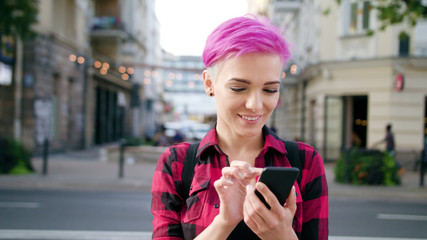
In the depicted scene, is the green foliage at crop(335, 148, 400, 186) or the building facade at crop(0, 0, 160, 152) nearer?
the green foliage at crop(335, 148, 400, 186)

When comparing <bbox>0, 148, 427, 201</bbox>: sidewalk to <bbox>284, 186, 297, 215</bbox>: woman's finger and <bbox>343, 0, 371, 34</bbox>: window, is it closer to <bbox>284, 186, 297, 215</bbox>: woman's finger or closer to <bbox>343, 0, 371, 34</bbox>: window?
<bbox>343, 0, 371, 34</bbox>: window

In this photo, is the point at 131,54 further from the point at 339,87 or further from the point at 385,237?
the point at 385,237

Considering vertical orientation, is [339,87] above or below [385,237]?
above

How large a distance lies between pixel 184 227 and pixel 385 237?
502 centimetres

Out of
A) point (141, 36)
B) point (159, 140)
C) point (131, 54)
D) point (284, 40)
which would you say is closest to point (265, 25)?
point (284, 40)

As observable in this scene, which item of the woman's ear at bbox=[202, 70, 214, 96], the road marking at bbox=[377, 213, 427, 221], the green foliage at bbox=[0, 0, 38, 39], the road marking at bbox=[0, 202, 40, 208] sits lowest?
the road marking at bbox=[377, 213, 427, 221]

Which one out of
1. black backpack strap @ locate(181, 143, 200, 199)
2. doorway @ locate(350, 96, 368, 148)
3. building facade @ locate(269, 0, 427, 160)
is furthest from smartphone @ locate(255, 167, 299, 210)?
doorway @ locate(350, 96, 368, 148)

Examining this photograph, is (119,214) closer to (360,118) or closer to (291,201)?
(291,201)

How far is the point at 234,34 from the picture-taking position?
50.6 inches

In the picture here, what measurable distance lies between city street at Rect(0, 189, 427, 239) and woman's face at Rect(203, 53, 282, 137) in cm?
435

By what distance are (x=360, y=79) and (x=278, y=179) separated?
14.2 m

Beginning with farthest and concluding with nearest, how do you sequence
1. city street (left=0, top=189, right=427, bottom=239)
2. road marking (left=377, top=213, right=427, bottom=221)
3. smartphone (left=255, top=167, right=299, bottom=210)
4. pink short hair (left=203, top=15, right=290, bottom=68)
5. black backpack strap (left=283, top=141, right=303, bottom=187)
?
1. road marking (left=377, top=213, right=427, bottom=221)
2. city street (left=0, top=189, right=427, bottom=239)
3. black backpack strap (left=283, top=141, right=303, bottom=187)
4. pink short hair (left=203, top=15, right=290, bottom=68)
5. smartphone (left=255, top=167, right=299, bottom=210)

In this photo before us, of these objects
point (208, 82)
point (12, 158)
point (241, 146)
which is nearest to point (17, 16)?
point (12, 158)

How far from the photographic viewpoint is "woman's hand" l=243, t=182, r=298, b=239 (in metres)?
1.08
